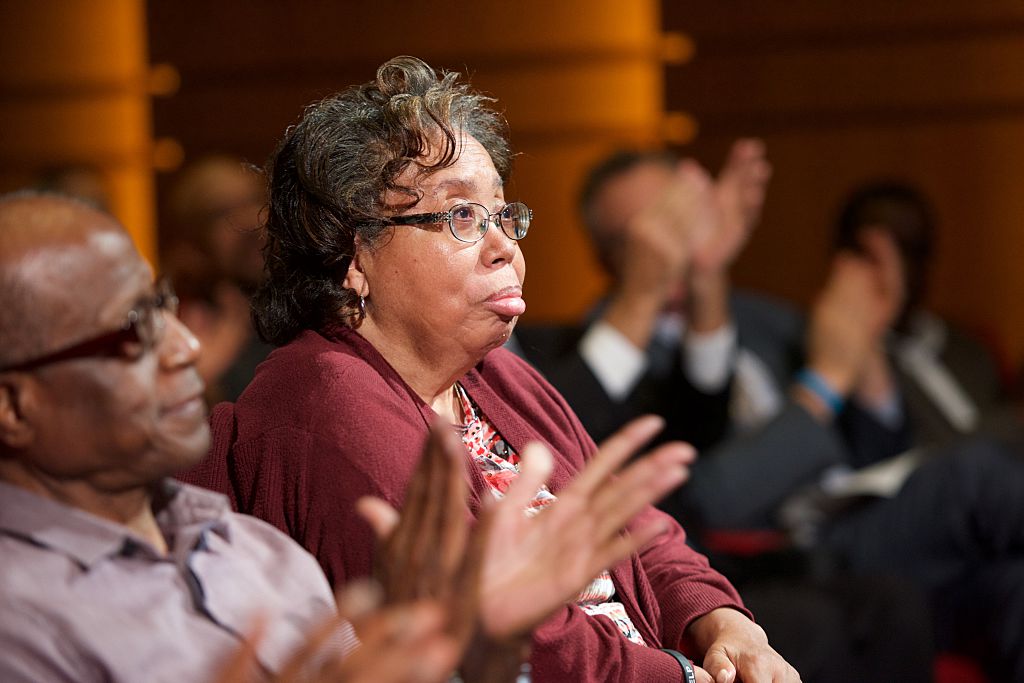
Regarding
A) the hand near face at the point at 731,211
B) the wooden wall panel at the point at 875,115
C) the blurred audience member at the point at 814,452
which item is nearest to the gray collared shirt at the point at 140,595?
the blurred audience member at the point at 814,452

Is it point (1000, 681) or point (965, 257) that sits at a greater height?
point (965, 257)

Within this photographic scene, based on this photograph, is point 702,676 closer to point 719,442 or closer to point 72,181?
point 719,442

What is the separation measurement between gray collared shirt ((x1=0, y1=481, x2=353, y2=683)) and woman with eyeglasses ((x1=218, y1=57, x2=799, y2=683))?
0.69 feet

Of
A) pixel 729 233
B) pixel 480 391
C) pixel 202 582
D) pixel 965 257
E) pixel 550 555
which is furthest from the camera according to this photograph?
pixel 965 257

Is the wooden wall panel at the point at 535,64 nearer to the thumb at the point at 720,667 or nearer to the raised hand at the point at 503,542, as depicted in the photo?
the thumb at the point at 720,667

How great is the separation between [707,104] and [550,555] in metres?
4.11

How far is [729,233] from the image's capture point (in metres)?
3.85

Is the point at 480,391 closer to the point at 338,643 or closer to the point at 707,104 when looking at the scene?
the point at 338,643

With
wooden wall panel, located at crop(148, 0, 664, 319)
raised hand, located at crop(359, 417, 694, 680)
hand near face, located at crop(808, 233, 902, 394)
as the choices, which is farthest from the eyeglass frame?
wooden wall panel, located at crop(148, 0, 664, 319)

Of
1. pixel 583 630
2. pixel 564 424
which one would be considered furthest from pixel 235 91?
pixel 583 630

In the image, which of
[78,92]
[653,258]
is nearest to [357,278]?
Result: [653,258]

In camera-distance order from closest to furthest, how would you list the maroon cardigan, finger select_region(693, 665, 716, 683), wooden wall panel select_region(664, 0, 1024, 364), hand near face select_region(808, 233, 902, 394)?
the maroon cardigan
finger select_region(693, 665, 716, 683)
hand near face select_region(808, 233, 902, 394)
wooden wall panel select_region(664, 0, 1024, 364)

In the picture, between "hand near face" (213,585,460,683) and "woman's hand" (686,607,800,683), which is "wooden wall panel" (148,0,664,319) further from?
"hand near face" (213,585,460,683)

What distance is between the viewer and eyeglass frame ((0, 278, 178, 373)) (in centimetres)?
125
